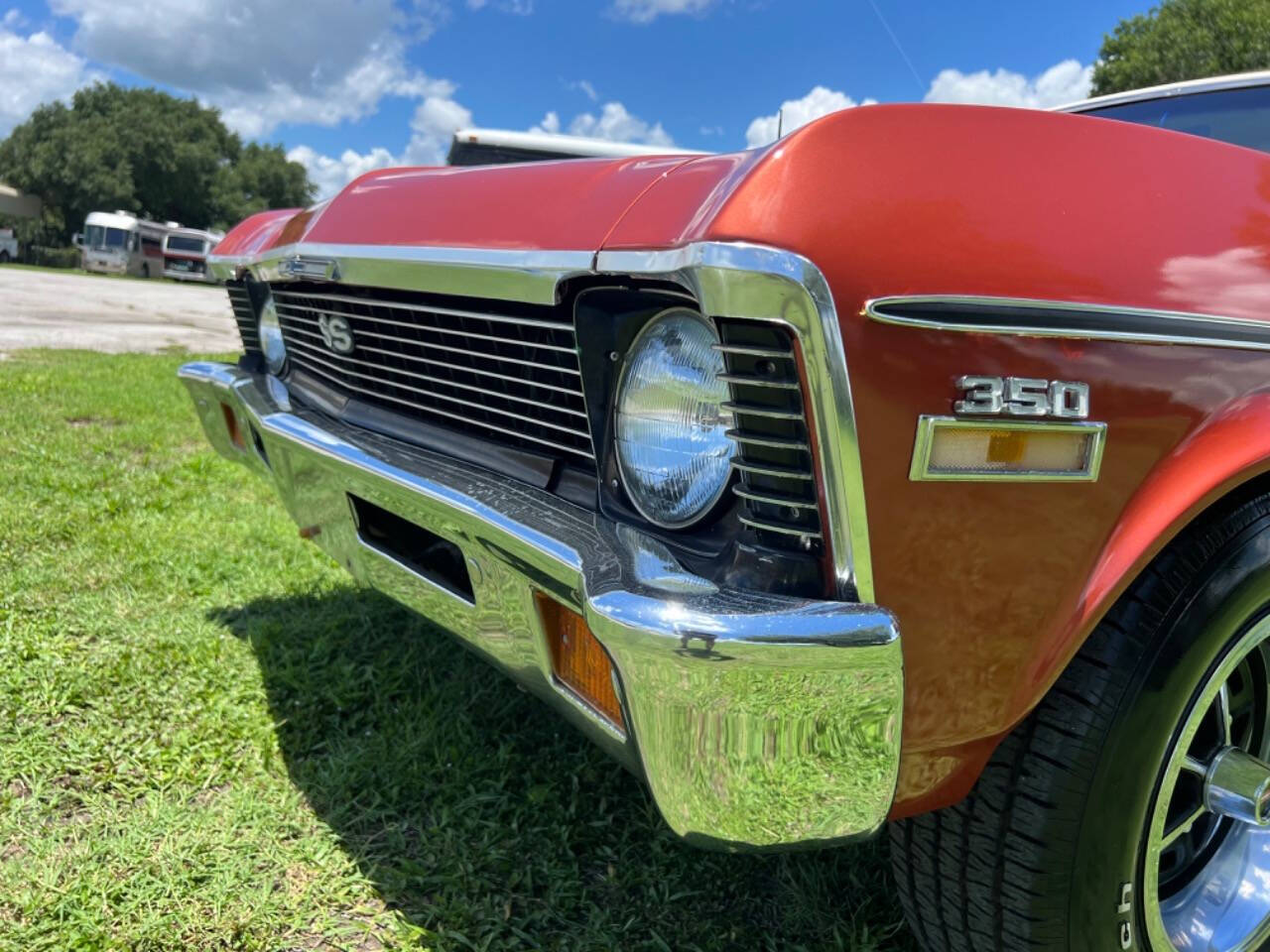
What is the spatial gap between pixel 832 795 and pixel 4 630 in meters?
2.53

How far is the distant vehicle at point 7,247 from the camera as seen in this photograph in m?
38.8

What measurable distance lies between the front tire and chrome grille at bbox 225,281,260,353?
2.23m

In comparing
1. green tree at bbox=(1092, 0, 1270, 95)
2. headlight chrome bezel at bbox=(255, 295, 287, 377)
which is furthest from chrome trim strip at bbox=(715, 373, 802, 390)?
green tree at bbox=(1092, 0, 1270, 95)

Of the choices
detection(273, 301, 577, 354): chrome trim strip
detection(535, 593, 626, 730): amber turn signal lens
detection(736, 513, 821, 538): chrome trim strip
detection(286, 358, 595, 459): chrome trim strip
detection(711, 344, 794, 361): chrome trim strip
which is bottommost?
detection(535, 593, 626, 730): amber turn signal lens

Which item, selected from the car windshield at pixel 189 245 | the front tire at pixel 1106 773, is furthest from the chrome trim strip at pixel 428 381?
the car windshield at pixel 189 245

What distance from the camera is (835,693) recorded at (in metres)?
1.15

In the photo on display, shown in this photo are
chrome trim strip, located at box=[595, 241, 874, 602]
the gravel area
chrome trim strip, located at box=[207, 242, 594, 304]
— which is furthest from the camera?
the gravel area

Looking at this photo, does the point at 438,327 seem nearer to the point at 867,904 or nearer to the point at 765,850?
the point at 765,850

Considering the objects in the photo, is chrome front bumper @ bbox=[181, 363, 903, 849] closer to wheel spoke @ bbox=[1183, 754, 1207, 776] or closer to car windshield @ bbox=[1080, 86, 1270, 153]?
wheel spoke @ bbox=[1183, 754, 1207, 776]

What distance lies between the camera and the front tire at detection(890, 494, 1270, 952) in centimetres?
134

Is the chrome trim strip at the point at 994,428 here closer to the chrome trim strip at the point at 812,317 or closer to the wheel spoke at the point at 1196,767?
the chrome trim strip at the point at 812,317

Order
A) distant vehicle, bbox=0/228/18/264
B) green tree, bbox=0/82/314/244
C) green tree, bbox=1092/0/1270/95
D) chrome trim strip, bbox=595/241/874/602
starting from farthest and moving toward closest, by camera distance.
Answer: green tree, bbox=0/82/314/244 < distant vehicle, bbox=0/228/18/264 < green tree, bbox=1092/0/1270/95 < chrome trim strip, bbox=595/241/874/602

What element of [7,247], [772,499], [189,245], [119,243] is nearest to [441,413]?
[772,499]

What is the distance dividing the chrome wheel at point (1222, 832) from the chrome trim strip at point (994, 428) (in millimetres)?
516
